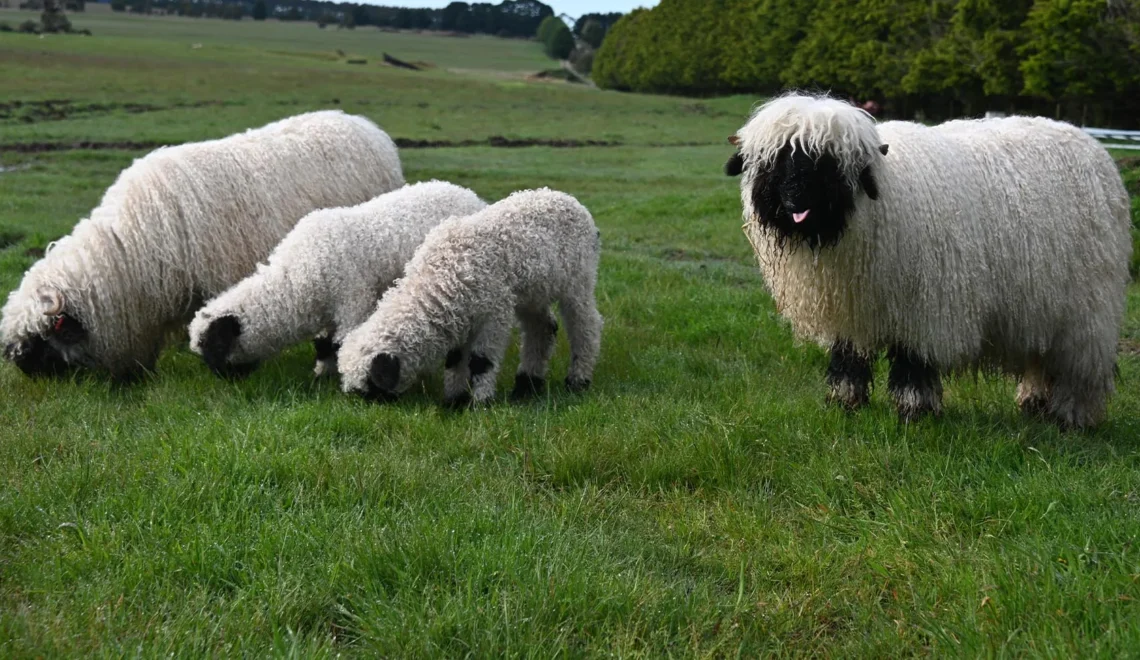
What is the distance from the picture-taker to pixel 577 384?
8.30 meters

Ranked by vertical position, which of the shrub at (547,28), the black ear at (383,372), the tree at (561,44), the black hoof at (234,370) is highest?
the shrub at (547,28)

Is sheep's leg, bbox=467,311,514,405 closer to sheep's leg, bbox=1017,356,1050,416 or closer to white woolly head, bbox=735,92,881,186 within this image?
white woolly head, bbox=735,92,881,186

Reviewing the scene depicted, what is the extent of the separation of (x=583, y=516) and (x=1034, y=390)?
13.5 ft

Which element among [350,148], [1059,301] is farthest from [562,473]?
[350,148]

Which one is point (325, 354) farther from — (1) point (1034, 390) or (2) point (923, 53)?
(2) point (923, 53)

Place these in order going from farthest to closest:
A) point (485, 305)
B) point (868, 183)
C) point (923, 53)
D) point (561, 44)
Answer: point (561, 44) → point (923, 53) → point (485, 305) → point (868, 183)

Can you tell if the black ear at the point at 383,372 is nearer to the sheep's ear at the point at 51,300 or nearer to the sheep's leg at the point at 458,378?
the sheep's leg at the point at 458,378

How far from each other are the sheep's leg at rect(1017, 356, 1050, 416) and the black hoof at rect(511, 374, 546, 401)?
3.70 meters

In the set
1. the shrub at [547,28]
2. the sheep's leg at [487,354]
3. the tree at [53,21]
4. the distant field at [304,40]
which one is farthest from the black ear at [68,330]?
the shrub at [547,28]

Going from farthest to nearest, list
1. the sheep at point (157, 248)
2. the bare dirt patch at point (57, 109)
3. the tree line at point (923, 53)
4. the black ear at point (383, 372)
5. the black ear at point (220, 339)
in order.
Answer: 1. the bare dirt patch at point (57, 109)
2. the tree line at point (923, 53)
3. the sheep at point (157, 248)
4. the black ear at point (220, 339)
5. the black ear at point (383, 372)

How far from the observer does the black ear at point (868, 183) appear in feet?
20.7

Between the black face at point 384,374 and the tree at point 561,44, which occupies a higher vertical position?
the tree at point 561,44

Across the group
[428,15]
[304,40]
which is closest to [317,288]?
[304,40]

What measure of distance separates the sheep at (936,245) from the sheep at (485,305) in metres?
1.77
